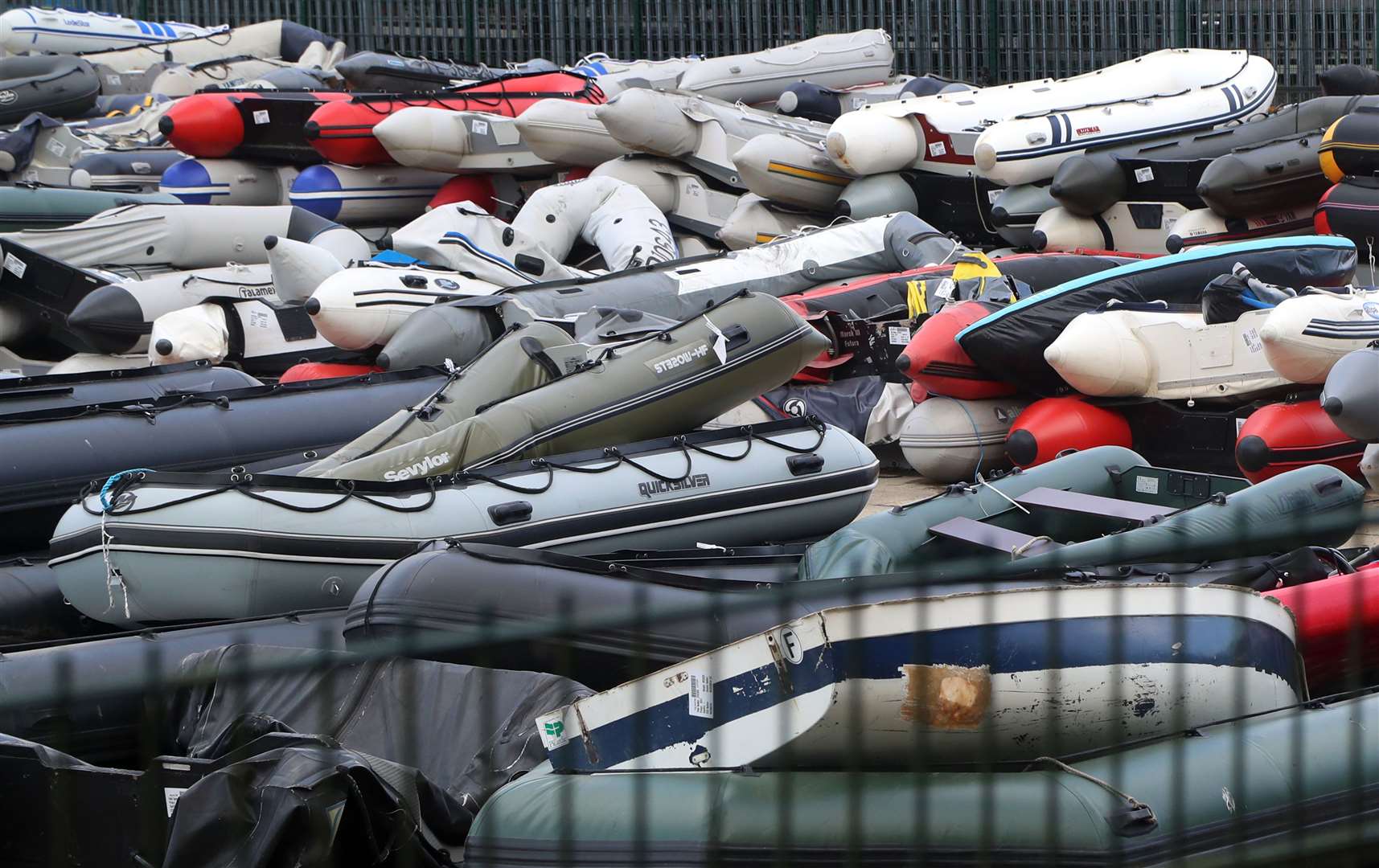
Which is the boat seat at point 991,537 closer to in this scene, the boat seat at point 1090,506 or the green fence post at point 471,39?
the boat seat at point 1090,506

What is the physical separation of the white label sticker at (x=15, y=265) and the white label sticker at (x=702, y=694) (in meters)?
7.69

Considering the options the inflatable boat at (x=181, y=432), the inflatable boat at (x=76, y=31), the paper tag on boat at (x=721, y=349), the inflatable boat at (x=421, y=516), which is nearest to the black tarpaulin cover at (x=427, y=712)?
the inflatable boat at (x=421, y=516)

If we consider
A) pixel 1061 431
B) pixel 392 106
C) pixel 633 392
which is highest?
pixel 392 106

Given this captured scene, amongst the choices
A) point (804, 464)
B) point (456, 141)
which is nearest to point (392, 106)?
Answer: point (456, 141)

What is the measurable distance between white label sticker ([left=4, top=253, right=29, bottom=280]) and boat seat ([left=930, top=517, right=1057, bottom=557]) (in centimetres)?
641

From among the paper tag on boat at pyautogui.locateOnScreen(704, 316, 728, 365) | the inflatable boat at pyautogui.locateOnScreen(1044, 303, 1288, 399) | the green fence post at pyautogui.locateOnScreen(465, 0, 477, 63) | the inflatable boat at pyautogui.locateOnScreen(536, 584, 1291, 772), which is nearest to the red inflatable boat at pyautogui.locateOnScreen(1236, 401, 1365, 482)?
the inflatable boat at pyautogui.locateOnScreen(1044, 303, 1288, 399)

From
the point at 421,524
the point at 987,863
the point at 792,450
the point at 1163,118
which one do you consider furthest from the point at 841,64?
the point at 987,863

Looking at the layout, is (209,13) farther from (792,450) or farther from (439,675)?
(439,675)

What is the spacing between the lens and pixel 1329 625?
433cm

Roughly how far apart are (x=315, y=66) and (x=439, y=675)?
14.7 meters

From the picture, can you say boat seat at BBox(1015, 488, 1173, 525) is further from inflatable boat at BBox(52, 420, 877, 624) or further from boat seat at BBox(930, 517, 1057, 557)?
inflatable boat at BBox(52, 420, 877, 624)

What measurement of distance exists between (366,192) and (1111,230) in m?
Answer: 5.90

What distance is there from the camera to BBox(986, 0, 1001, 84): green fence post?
16359 millimetres

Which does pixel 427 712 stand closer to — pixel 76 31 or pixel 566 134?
pixel 566 134
